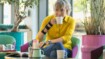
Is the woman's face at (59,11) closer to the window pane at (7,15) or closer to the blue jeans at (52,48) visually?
the blue jeans at (52,48)

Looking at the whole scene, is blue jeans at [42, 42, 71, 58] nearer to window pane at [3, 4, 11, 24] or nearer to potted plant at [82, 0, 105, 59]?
potted plant at [82, 0, 105, 59]

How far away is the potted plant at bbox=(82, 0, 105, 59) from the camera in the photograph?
4.53 metres

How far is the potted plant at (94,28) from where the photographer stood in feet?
14.9

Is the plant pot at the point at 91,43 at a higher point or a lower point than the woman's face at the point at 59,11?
lower

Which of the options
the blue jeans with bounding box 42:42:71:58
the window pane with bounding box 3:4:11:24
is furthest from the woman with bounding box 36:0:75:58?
the window pane with bounding box 3:4:11:24

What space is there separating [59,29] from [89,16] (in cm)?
85

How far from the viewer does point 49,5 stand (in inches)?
267

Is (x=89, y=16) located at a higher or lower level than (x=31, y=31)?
higher

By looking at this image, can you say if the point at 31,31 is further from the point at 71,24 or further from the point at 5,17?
the point at 71,24

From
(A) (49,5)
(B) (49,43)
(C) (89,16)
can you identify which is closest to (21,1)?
(A) (49,5)

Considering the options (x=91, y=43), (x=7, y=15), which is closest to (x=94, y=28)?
(x=91, y=43)

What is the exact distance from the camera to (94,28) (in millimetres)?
4730

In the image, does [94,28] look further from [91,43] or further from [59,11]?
[59,11]

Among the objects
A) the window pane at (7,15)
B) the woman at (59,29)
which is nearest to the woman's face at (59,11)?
the woman at (59,29)
